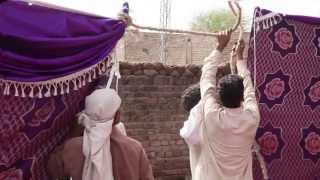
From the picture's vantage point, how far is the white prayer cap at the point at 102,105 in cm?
340

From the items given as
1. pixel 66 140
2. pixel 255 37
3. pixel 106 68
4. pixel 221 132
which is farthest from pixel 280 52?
pixel 66 140

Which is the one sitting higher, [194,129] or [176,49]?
[194,129]

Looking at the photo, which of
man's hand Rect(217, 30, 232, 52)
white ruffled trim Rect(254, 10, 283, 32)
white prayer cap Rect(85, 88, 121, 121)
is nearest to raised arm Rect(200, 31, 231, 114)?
man's hand Rect(217, 30, 232, 52)

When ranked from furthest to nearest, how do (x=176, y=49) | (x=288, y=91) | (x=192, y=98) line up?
(x=176, y=49) → (x=288, y=91) → (x=192, y=98)

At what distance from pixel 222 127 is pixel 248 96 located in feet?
1.04

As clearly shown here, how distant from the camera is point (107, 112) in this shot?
341cm

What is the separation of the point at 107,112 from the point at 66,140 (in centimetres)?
37

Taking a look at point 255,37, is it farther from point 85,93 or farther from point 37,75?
point 37,75

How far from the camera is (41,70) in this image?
11.1 ft

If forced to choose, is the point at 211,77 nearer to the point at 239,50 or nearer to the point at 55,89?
the point at 239,50

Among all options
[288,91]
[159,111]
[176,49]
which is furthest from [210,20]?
[288,91]

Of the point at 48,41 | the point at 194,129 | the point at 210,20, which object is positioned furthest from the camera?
the point at 210,20

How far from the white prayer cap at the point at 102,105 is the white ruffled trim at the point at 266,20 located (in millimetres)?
1465

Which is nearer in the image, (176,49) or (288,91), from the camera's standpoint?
(288,91)
